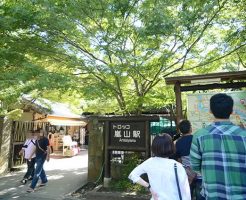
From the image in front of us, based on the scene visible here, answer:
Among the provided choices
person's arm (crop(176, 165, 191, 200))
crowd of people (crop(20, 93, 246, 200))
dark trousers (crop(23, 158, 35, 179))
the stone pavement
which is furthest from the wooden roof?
dark trousers (crop(23, 158, 35, 179))

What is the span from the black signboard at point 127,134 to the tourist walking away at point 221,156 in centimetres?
544

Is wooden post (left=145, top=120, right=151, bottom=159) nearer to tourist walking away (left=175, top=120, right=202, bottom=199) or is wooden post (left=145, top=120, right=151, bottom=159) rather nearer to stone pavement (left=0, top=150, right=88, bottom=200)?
stone pavement (left=0, top=150, right=88, bottom=200)

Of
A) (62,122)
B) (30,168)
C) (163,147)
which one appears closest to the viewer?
(163,147)

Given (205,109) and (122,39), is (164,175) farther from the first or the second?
(122,39)

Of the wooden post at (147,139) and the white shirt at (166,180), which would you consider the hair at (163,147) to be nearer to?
the white shirt at (166,180)

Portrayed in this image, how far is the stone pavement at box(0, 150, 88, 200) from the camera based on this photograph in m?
8.25

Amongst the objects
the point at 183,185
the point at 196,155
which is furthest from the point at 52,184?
the point at 196,155

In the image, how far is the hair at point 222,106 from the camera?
2758 mm

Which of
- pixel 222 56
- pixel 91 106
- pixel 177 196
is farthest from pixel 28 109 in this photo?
pixel 177 196

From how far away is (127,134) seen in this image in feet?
28.0

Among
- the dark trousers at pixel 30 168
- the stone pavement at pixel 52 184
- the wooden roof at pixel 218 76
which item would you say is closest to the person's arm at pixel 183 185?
the wooden roof at pixel 218 76

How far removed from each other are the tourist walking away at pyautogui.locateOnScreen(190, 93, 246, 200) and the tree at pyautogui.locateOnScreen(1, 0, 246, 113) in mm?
4592

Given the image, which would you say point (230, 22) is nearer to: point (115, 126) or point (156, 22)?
point (156, 22)

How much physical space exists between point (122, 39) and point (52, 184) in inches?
217
